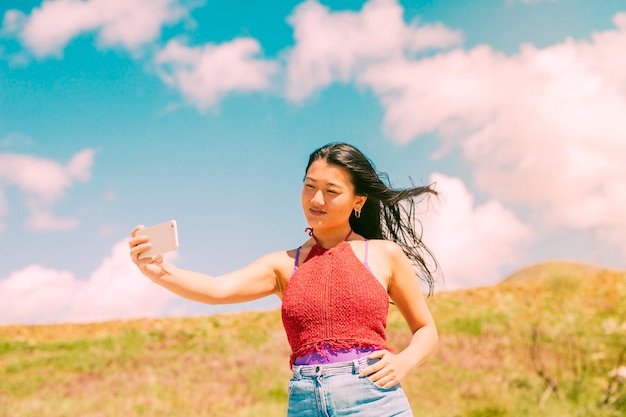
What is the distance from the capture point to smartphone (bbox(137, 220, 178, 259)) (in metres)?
2.43

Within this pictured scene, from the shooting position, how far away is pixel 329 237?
2.88 meters

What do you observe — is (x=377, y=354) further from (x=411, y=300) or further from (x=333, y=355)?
(x=411, y=300)

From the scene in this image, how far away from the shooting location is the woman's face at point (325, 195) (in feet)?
9.12

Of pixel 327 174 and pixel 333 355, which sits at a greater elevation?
pixel 327 174

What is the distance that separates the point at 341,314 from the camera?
2.58 meters

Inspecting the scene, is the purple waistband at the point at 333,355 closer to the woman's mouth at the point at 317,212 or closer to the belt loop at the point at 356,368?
the belt loop at the point at 356,368

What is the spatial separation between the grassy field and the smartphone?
16.2 feet

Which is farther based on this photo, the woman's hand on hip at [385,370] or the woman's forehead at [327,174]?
the woman's forehead at [327,174]

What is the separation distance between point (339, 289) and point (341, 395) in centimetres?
44

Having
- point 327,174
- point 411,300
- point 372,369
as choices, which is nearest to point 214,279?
point 327,174

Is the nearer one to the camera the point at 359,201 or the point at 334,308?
the point at 334,308

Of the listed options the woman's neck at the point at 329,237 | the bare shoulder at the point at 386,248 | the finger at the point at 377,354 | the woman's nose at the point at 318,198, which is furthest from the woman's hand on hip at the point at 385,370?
the woman's nose at the point at 318,198

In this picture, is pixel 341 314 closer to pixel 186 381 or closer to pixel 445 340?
pixel 186 381

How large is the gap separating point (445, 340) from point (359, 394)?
9157 millimetres
